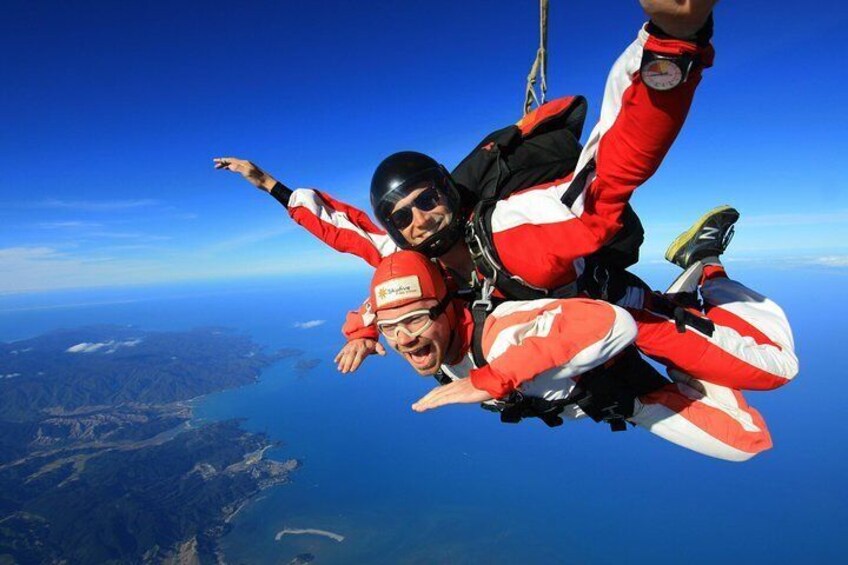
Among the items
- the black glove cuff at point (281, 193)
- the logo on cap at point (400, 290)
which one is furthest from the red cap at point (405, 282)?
the black glove cuff at point (281, 193)

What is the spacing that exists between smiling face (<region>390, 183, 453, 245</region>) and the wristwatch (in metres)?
1.19

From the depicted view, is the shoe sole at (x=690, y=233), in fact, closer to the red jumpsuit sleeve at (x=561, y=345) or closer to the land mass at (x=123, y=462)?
the red jumpsuit sleeve at (x=561, y=345)

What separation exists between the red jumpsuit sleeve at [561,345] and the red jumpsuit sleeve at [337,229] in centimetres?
143

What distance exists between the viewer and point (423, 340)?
1.95 meters

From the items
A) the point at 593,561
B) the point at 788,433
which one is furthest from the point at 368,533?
the point at 788,433

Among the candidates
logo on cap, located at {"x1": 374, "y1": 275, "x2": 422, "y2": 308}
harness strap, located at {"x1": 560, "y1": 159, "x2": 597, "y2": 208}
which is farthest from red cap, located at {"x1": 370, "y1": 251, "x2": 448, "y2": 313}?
harness strap, located at {"x1": 560, "y1": 159, "x2": 597, "y2": 208}

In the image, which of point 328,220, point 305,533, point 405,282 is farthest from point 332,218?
→ point 305,533

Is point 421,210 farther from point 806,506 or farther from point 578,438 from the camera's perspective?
point 578,438

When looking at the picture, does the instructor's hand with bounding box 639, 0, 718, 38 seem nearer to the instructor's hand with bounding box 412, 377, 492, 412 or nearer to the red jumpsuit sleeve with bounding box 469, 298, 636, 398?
the red jumpsuit sleeve with bounding box 469, 298, 636, 398

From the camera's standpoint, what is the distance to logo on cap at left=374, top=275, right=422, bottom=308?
190 cm

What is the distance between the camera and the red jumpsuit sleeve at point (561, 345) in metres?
1.40

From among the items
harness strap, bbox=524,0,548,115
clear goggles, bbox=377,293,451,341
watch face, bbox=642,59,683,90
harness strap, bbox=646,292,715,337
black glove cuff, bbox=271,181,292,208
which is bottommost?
harness strap, bbox=646,292,715,337

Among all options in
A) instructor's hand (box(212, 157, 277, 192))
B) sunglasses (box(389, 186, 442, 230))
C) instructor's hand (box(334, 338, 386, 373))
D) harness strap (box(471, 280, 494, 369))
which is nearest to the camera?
harness strap (box(471, 280, 494, 369))

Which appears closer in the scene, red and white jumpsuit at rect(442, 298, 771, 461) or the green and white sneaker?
red and white jumpsuit at rect(442, 298, 771, 461)
